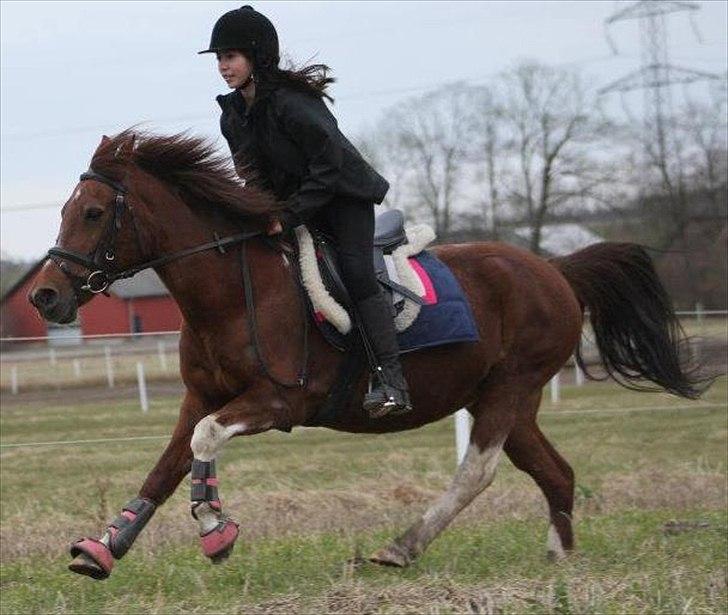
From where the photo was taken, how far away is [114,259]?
580 centimetres

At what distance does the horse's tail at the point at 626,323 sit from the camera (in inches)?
325

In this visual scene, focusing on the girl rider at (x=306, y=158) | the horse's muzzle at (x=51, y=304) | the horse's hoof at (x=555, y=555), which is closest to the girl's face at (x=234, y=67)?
the girl rider at (x=306, y=158)

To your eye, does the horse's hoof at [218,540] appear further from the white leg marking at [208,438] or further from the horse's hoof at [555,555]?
the horse's hoof at [555,555]

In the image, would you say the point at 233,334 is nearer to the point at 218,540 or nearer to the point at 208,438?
the point at 208,438

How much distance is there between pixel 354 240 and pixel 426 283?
603mm

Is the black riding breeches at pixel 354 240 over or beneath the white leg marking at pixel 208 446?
over

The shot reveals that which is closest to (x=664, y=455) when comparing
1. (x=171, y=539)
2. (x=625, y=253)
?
(x=625, y=253)

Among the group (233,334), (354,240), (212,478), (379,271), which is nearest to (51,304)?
(233,334)

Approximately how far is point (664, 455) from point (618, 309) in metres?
6.35

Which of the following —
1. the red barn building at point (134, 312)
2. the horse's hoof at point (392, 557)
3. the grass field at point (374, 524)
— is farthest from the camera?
the red barn building at point (134, 312)

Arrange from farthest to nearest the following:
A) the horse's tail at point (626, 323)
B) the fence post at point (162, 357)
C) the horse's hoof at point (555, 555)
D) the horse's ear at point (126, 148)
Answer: the fence post at point (162, 357)
the horse's tail at point (626, 323)
the horse's hoof at point (555, 555)
the horse's ear at point (126, 148)

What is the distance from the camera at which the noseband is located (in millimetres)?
5656

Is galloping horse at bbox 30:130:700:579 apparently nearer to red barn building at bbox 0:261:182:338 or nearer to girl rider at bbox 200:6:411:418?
girl rider at bbox 200:6:411:418

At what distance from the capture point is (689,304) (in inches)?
746
